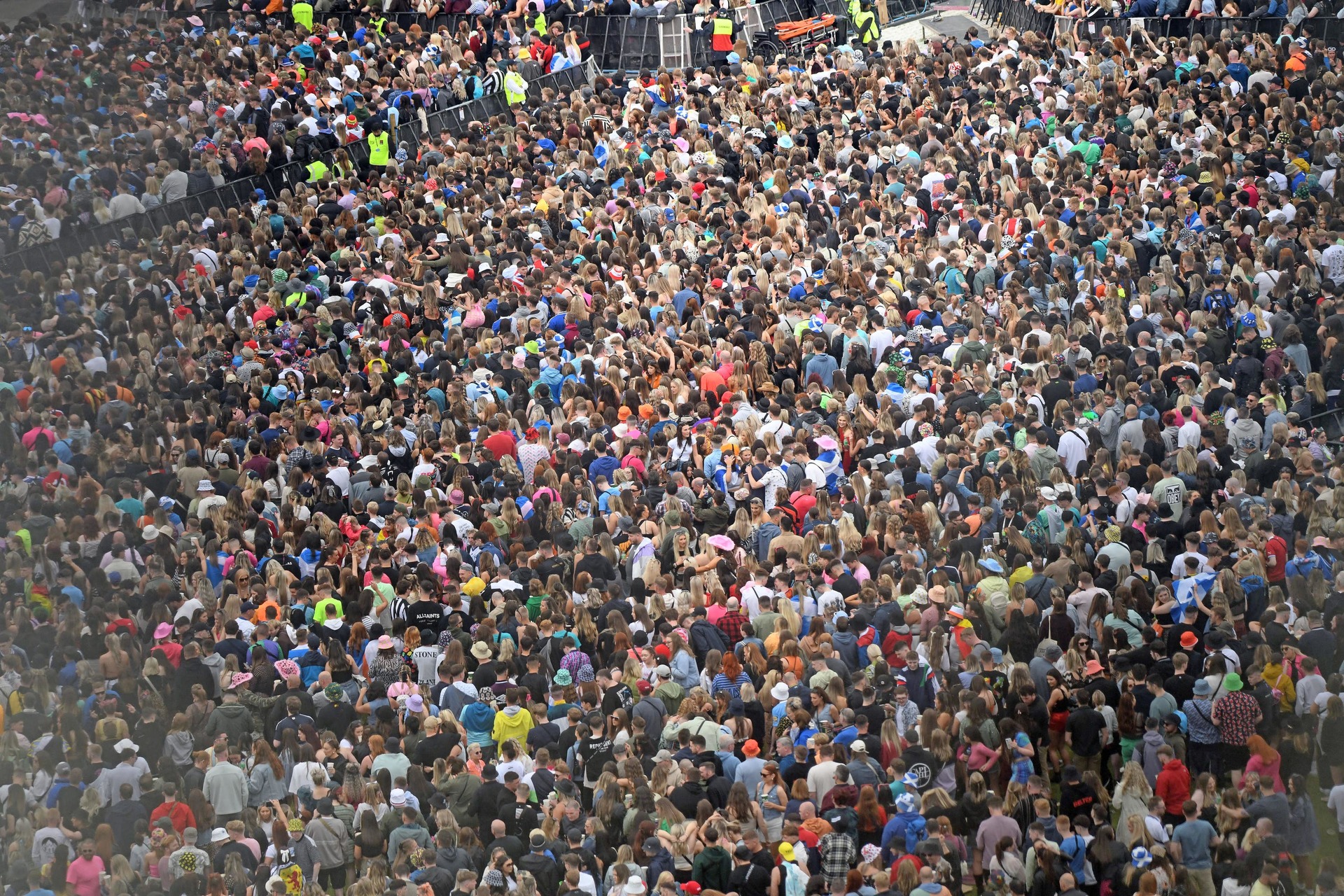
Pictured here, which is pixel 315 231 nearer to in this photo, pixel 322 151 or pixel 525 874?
pixel 322 151

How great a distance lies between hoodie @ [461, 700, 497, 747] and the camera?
1502 centimetres

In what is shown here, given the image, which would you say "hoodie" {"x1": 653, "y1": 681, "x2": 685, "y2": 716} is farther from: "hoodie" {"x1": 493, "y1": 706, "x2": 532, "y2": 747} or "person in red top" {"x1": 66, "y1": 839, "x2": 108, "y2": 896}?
"person in red top" {"x1": 66, "y1": 839, "x2": 108, "y2": 896}

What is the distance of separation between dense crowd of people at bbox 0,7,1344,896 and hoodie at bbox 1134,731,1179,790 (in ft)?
0.17

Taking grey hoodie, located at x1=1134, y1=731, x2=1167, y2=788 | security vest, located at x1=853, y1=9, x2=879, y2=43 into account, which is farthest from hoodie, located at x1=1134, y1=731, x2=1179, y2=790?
security vest, located at x1=853, y1=9, x2=879, y2=43

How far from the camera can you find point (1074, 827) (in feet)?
42.6

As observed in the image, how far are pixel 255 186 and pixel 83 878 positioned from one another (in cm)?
1673

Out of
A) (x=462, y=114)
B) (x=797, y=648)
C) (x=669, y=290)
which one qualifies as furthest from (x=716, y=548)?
(x=462, y=114)

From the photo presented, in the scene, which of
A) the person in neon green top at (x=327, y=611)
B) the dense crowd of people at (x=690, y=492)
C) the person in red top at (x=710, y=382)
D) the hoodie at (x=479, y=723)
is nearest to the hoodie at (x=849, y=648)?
the dense crowd of people at (x=690, y=492)

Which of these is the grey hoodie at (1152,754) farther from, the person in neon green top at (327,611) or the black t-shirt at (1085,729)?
the person in neon green top at (327,611)

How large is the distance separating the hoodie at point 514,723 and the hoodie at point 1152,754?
5024 mm

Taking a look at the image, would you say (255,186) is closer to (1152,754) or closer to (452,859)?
(452,859)

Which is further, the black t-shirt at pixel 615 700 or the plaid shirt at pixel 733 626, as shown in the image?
the plaid shirt at pixel 733 626

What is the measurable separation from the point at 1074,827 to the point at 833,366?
878 cm

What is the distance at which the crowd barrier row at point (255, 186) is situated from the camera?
2531 cm
